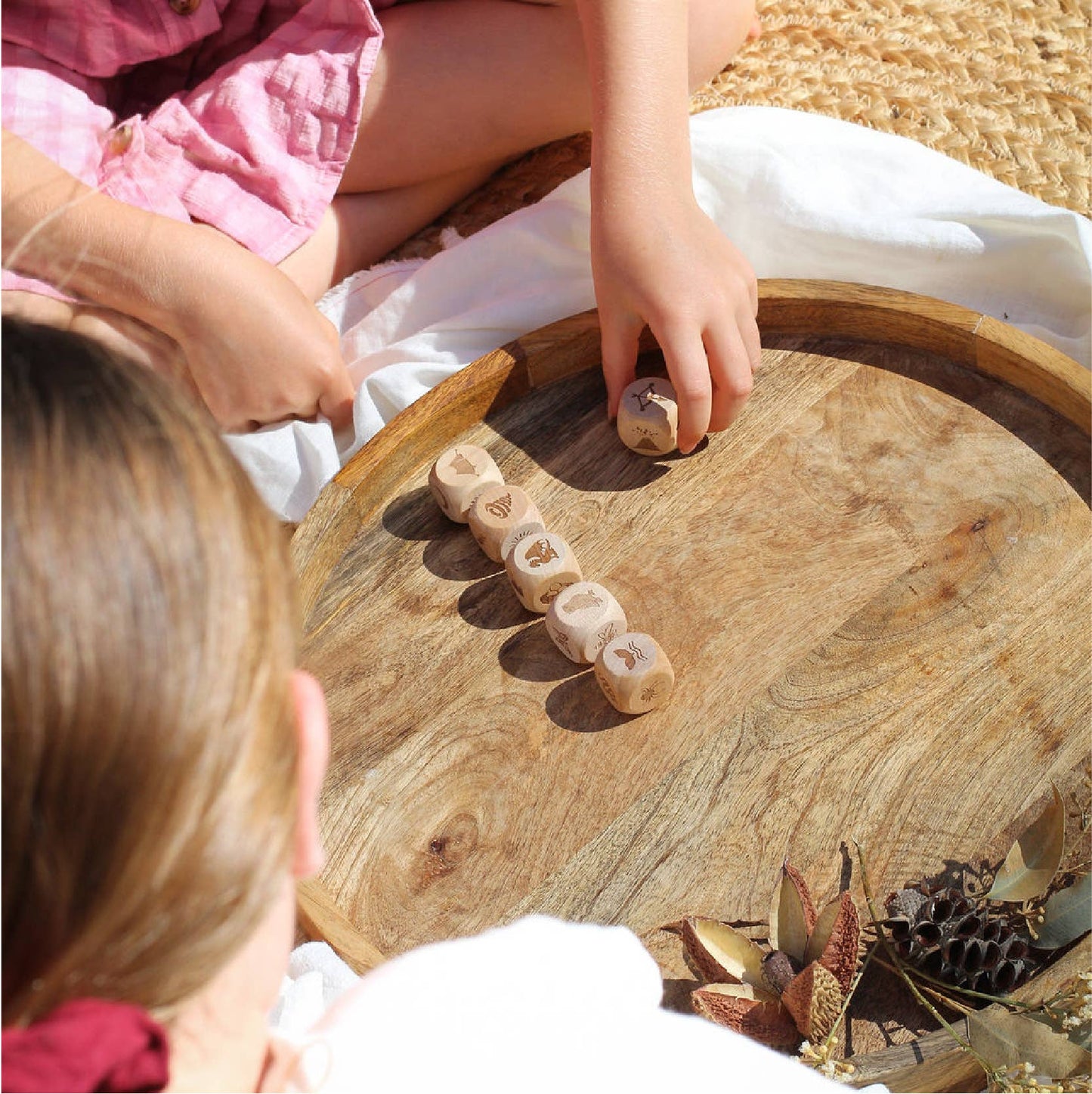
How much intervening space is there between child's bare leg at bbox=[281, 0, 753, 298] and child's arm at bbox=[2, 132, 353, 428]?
16cm

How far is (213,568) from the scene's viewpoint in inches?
15.6

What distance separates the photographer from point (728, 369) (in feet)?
3.07

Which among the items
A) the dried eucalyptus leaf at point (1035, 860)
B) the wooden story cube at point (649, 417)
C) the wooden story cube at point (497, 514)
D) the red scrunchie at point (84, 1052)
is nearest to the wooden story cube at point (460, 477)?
the wooden story cube at point (497, 514)

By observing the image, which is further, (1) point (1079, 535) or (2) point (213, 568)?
(1) point (1079, 535)

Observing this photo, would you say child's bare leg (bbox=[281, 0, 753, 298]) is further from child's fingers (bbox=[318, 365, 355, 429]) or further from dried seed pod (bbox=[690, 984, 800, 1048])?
dried seed pod (bbox=[690, 984, 800, 1048])

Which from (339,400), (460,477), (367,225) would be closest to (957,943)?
(460,477)

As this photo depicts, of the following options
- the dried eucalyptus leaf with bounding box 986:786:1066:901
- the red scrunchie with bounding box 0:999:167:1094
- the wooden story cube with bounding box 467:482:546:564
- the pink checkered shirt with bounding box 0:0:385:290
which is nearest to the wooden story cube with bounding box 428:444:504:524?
the wooden story cube with bounding box 467:482:546:564

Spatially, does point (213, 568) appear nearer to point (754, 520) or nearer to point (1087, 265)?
point (754, 520)

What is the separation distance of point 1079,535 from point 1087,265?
0.95 ft

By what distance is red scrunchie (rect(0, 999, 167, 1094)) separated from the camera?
349mm

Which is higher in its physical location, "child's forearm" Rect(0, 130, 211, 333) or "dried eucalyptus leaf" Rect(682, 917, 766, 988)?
"child's forearm" Rect(0, 130, 211, 333)

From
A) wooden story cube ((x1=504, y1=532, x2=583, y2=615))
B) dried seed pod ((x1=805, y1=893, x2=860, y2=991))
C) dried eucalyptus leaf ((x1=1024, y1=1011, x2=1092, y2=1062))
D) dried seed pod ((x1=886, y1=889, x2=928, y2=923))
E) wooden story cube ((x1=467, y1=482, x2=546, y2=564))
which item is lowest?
dried eucalyptus leaf ((x1=1024, y1=1011, x2=1092, y2=1062))

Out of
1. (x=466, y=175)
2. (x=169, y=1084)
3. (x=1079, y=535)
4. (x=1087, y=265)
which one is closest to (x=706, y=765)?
(x=1079, y=535)

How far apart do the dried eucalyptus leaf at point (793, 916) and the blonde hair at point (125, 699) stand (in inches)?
15.8
